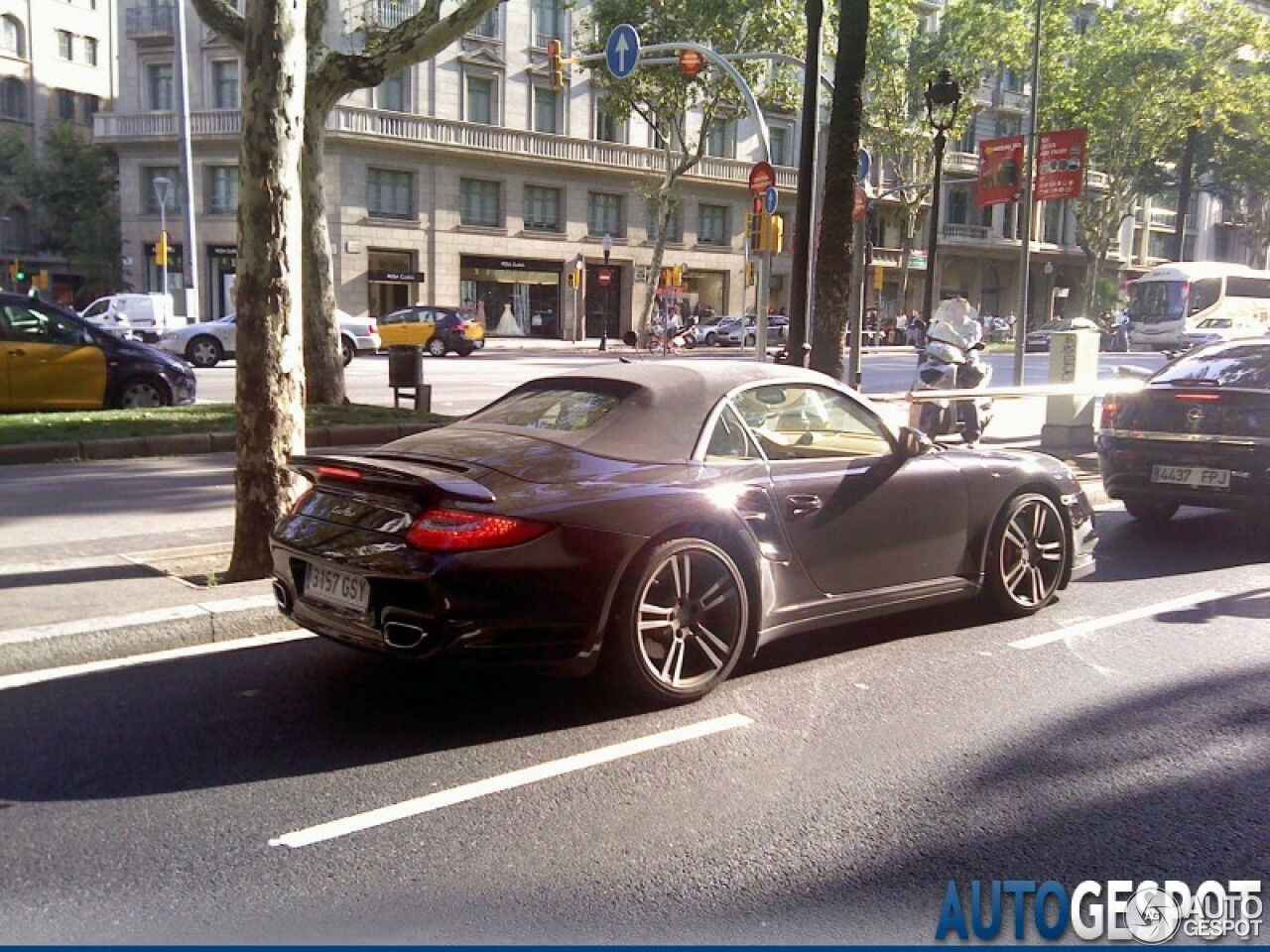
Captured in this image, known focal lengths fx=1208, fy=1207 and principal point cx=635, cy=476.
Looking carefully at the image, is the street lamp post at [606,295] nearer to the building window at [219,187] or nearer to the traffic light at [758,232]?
the building window at [219,187]

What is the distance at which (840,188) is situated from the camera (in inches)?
487

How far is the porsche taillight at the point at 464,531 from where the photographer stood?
4449 mm

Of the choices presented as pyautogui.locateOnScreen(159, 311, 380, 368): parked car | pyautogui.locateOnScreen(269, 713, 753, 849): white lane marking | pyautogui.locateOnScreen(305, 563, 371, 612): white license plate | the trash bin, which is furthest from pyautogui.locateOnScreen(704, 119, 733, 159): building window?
pyautogui.locateOnScreen(269, 713, 753, 849): white lane marking

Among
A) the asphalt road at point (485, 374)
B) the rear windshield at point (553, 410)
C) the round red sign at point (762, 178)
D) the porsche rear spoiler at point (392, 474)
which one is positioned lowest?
the asphalt road at point (485, 374)

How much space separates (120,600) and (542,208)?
42.6 m

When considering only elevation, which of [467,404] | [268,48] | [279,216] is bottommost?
[467,404]

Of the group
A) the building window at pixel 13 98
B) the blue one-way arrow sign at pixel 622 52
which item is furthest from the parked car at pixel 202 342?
the building window at pixel 13 98

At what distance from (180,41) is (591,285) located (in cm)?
2196

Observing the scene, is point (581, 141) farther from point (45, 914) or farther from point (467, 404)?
point (45, 914)

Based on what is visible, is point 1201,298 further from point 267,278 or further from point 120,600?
point 120,600

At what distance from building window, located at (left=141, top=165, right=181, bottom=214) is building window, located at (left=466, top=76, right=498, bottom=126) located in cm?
1108

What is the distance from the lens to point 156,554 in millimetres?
7410

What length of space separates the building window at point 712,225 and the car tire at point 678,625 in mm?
48418

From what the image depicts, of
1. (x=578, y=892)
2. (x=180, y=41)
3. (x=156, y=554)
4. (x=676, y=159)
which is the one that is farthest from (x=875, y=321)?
(x=578, y=892)
